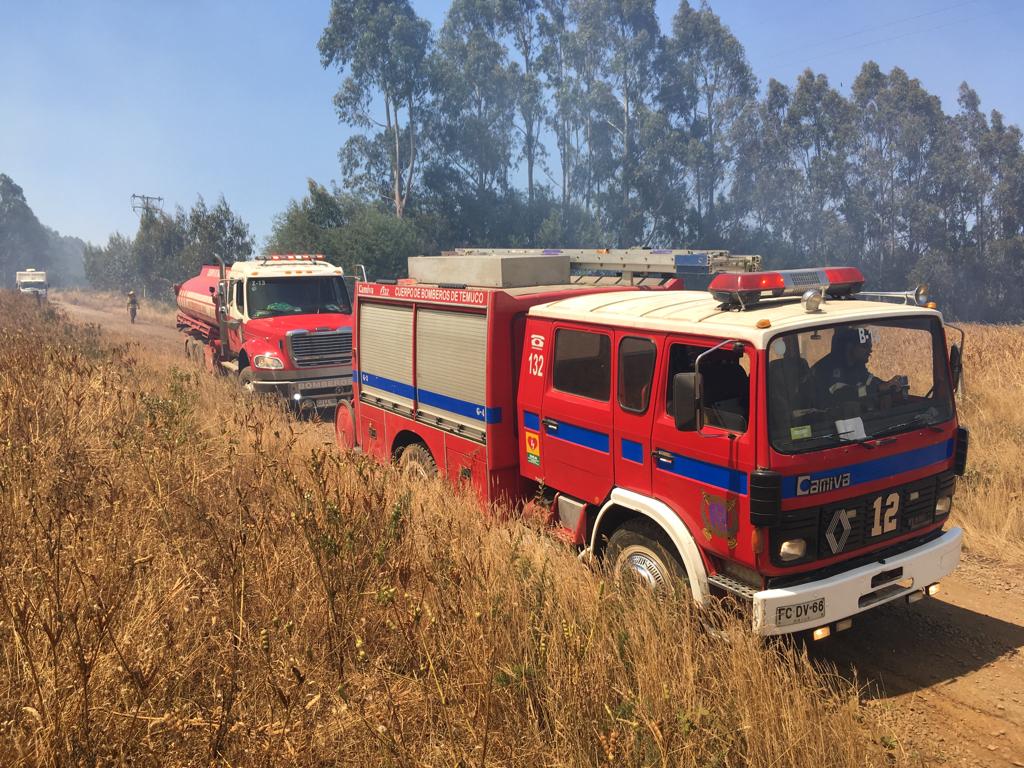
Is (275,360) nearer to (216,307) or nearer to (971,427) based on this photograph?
(216,307)

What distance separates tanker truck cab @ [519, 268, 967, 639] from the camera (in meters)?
4.09

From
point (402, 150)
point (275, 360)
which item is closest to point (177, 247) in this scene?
point (402, 150)

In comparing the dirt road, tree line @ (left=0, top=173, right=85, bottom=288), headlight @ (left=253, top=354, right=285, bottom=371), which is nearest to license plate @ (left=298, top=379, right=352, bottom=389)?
headlight @ (left=253, top=354, right=285, bottom=371)

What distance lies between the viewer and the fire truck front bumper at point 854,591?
13.0 feet

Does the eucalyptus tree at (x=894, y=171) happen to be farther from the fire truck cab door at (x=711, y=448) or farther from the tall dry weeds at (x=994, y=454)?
the fire truck cab door at (x=711, y=448)

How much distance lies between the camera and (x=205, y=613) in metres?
3.65

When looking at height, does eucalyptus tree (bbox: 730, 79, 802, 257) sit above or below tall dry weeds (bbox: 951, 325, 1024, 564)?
above

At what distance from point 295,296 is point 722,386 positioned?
35.7 ft

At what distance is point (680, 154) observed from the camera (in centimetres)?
4750

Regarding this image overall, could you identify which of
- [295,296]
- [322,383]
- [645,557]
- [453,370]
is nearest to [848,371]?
[645,557]

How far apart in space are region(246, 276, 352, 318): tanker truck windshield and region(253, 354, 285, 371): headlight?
105 cm

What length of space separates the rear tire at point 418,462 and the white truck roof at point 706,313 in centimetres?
203

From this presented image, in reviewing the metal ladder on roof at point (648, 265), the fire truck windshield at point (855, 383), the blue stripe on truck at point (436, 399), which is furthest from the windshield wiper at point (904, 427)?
the blue stripe on truck at point (436, 399)

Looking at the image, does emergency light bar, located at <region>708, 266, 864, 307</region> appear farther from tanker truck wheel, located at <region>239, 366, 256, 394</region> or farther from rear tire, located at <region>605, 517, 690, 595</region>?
tanker truck wheel, located at <region>239, 366, 256, 394</region>
